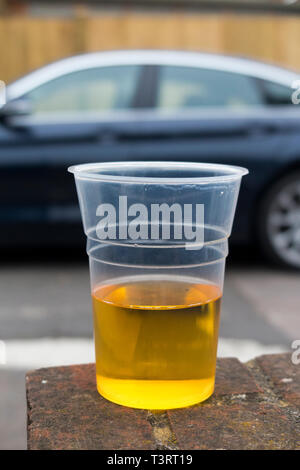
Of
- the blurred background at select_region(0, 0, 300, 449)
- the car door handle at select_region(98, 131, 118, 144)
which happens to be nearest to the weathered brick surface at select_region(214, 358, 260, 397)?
the blurred background at select_region(0, 0, 300, 449)

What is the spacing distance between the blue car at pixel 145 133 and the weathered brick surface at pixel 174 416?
3.55 m

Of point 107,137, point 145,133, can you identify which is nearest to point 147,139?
point 145,133

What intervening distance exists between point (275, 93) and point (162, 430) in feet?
14.2

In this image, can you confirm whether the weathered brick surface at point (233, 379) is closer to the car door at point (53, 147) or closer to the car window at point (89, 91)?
the car door at point (53, 147)

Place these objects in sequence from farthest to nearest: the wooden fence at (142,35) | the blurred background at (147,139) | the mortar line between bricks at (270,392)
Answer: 1. the wooden fence at (142,35)
2. the blurred background at (147,139)
3. the mortar line between bricks at (270,392)

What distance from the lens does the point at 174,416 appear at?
1.23m

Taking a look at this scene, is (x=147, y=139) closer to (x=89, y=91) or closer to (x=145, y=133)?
(x=145, y=133)

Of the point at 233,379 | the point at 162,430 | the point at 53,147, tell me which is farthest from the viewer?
the point at 53,147

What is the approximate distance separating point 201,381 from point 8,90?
13.7ft

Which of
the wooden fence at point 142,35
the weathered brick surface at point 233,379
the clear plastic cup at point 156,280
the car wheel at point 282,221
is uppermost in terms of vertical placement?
the wooden fence at point 142,35

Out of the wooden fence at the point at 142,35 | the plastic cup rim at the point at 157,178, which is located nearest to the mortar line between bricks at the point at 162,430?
the plastic cup rim at the point at 157,178

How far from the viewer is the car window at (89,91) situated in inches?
199

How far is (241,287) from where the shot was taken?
4.63 m

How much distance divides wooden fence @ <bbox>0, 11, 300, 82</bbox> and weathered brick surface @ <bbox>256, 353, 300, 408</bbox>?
1119 centimetres
